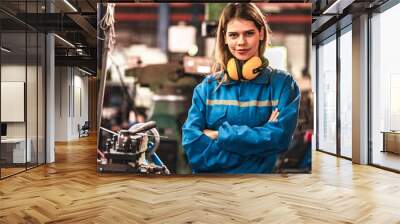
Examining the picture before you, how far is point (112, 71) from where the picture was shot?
624cm

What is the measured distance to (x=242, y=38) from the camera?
6094mm

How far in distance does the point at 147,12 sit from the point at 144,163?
231cm

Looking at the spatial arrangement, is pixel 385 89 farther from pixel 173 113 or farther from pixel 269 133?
pixel 173 113

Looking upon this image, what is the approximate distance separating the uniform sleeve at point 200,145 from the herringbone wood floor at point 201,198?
308mm

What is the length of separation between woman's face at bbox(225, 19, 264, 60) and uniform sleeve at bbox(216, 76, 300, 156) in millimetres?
718

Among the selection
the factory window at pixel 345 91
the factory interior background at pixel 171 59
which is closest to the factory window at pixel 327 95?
the factory window at pixel 345 91

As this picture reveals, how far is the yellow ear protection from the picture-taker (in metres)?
6.05

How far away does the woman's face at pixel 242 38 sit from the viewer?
20.0 ft

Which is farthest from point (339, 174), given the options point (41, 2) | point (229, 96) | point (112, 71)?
point (41, 2)

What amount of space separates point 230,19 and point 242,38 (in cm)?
34

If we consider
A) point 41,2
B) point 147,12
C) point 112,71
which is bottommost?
point 112,71

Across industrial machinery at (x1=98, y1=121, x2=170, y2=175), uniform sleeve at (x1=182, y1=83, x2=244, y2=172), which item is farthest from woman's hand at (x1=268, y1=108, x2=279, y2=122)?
industrial machinery at (x1=98, y1=121, x2=170, y2=175)

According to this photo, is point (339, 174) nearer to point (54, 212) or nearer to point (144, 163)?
point (144, 163)

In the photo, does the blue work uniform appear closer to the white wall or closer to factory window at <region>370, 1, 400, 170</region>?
factory window at <region>370, 1, 400, 170</region>
